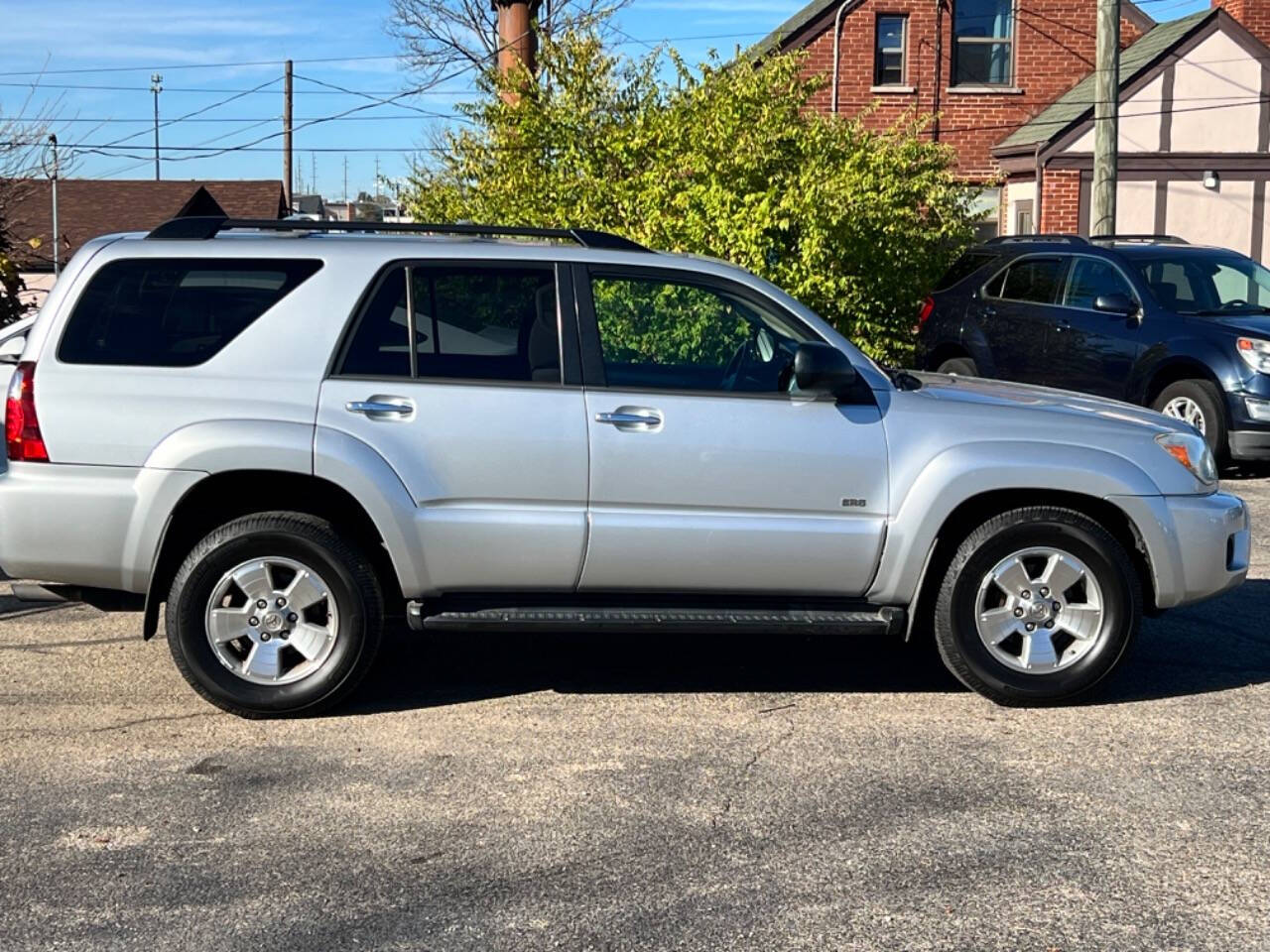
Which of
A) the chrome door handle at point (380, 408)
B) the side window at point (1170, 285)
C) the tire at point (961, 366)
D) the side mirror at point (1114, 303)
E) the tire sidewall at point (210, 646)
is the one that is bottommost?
the tire sidewall at point (210, 646)

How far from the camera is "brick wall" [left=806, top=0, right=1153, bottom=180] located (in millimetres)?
29000

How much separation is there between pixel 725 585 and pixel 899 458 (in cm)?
83

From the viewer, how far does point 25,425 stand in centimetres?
A: 588

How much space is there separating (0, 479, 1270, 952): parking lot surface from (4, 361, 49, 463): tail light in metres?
1.02

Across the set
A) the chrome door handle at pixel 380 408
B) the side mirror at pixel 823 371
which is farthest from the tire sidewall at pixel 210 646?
the side mirror at pixel 823 371

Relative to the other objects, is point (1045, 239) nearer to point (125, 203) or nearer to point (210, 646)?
point (210, 646)

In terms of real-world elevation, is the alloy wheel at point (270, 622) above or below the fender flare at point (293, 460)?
below

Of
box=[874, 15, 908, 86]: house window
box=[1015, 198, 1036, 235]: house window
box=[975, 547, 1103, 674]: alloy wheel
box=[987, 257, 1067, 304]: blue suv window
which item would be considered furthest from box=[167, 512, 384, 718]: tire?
box=[874, 15, 908, 86]: house window

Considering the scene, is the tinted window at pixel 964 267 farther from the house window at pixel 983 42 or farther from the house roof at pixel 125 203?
the house roof at pixel 125 203

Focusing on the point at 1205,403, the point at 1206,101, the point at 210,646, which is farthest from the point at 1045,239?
the point at 1206,101

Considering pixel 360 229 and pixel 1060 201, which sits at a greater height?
pixel 1060 201

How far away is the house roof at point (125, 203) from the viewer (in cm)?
4691

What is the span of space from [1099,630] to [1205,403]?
679 centimetres

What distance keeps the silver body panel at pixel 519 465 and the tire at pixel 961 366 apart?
8222mm
